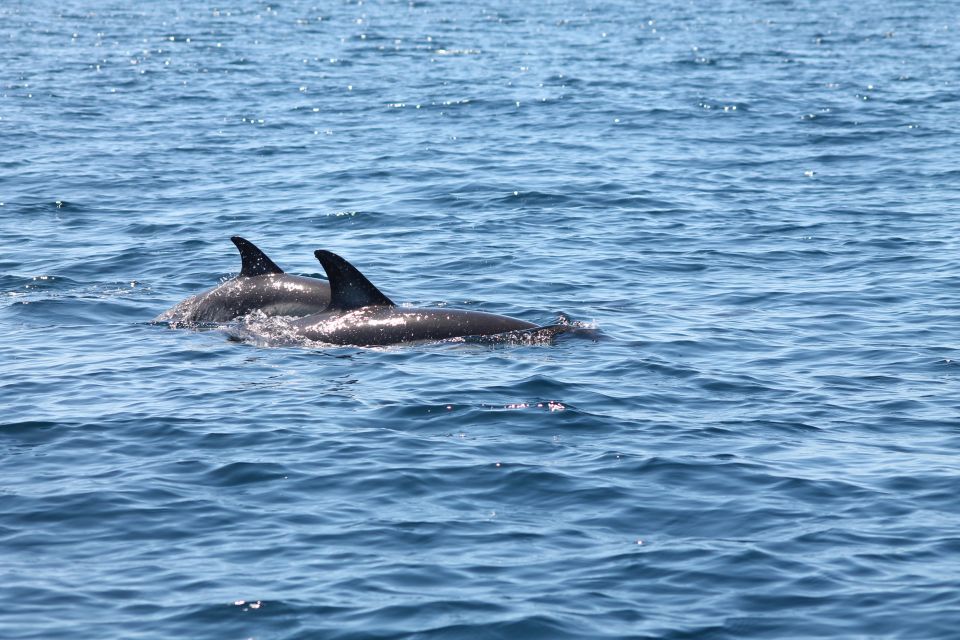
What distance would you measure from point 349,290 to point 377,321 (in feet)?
1.75

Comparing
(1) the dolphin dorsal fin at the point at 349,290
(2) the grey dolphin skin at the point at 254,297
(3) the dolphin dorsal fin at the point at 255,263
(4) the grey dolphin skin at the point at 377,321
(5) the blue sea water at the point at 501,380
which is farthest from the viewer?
(3) the dolphin dorsal fin at the point at 255,263

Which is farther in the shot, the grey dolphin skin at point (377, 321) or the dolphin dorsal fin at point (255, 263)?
the dolphin dorsal fin at point (255, 263)

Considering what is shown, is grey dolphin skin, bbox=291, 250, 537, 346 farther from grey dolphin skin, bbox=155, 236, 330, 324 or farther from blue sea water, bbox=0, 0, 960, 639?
grey dolphin skin, bbox=155, 236, 330, 324

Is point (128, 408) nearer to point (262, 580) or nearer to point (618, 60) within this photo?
point (262, 580)

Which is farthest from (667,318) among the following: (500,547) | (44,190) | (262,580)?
(44,190)

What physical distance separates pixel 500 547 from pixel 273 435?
12.0 ft

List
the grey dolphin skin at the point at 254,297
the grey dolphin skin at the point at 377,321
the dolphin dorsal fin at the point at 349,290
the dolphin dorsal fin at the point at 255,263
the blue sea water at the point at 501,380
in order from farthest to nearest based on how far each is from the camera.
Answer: the dolphin dorsal fin at the point at 255,263, the grey dolphin skin at the point at 254,297, the grey dolphin skin at the point at 377,321, the dolphin dorsal fin at the point at 349,290, the blue sea water at the point at 501,380

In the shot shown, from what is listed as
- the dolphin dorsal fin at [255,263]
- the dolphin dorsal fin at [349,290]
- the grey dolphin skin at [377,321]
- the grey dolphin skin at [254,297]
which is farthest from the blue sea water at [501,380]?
the dolphin dorsal fin at [255,263]

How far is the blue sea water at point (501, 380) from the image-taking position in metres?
10.7

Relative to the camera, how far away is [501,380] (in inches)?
631

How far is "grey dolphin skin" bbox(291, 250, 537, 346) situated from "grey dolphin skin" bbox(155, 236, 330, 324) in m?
0.90

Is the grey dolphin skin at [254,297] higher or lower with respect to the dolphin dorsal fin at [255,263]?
lower

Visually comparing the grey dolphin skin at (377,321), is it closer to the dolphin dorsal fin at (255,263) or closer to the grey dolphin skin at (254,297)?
the grey dolphin skin at (254,297)

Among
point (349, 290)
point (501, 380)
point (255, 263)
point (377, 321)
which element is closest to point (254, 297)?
point (255, 263)
